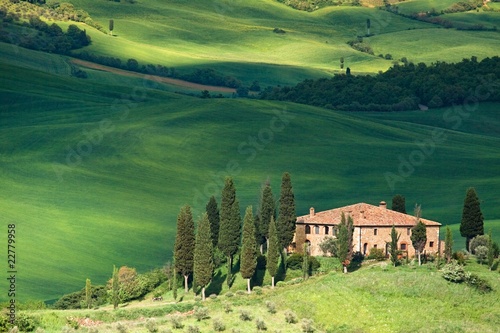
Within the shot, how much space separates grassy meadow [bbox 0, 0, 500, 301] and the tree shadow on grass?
37.6ft

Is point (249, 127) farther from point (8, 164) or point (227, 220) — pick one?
point (227, 220)

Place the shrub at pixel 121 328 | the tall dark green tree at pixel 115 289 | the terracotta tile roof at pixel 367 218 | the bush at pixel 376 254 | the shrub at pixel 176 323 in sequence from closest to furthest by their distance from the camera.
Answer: the shrub at pixel 121 328, the shrub at pixel 176 323, the tall dark green tree at pixel 115 289, the bush at pixel 376 254, the terracotta tile roof at pixel 367 218

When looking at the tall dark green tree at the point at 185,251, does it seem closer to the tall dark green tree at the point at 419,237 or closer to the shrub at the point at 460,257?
the tall dark green tree at the point at 419,237

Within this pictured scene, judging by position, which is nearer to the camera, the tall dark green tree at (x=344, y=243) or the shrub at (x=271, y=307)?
the shrub at (x=271, y=307)

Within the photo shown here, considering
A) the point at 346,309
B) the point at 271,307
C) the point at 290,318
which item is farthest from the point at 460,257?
the point at 290,318

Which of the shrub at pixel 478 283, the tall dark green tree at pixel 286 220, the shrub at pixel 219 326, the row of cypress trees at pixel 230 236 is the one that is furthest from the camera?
the tall dark green tree at pixel 286 220

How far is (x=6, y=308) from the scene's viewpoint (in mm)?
80000

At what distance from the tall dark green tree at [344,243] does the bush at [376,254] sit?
9.66 feet

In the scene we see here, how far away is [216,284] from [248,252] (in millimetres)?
4537

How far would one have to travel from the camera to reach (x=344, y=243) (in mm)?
90125

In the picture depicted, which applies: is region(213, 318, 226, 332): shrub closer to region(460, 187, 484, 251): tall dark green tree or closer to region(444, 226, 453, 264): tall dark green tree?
region(444, 226, 453, 264): tall dark green tree

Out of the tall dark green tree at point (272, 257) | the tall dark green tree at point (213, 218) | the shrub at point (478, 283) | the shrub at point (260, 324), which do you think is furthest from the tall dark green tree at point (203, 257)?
the shrub at point (478, 283)

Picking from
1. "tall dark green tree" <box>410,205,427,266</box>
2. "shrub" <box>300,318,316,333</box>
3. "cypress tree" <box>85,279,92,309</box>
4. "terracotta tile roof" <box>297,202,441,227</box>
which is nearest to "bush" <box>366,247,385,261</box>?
"tall dark green tree" <box>410,205,427,266</box>

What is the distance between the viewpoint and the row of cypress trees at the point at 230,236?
88812 mm
